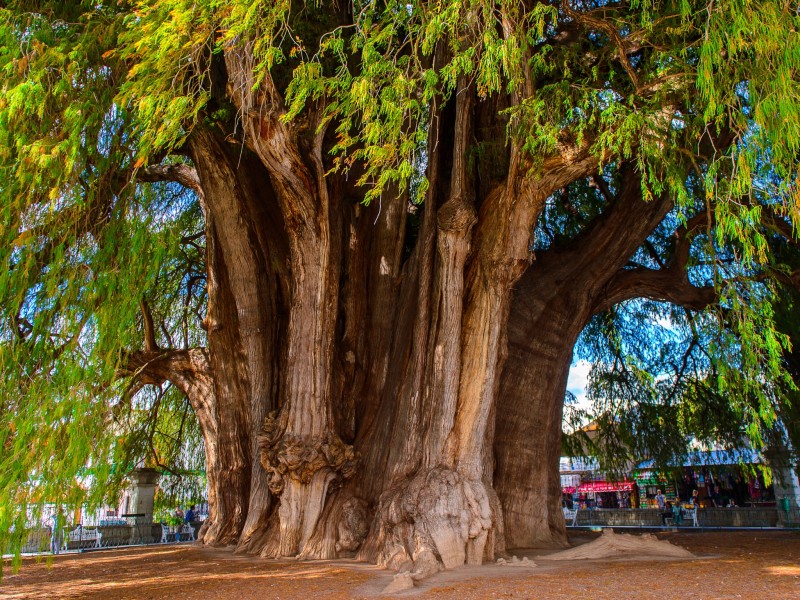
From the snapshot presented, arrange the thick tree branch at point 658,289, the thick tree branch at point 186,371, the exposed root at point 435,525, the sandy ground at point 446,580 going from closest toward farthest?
the sandy ground at point 446,580, the exposed root at point 435,525, the thick tree branch at point 658,289, the thick tree branch at point 186,371

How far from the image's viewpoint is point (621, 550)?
693 cm

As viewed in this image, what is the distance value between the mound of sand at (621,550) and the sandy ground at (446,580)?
372 millimetres

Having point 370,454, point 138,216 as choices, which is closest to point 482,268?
point 370,454

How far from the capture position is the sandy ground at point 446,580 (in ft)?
15.4

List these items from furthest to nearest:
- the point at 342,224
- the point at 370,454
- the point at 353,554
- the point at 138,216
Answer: the point at 342,224, the point at 370,454, the point at 353,554, the point at 138,216

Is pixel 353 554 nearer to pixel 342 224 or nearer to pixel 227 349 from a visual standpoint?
pixel 227 349

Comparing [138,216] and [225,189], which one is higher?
[225,189]

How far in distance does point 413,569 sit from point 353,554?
1375 millimetres

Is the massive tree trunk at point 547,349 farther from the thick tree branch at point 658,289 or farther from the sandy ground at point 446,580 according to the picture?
the sandy ground at point 446,580

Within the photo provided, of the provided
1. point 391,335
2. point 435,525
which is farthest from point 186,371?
point 435,525

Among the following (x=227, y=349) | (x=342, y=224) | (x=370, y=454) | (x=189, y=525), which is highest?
(x=342, y=224)

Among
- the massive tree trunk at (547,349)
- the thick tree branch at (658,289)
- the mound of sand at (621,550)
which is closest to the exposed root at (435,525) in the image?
the mound of sand at (621,550)

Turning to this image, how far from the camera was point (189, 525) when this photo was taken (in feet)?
48.7

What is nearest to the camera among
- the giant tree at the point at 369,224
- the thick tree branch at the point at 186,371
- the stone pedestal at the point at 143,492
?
the giant tree at the point at 369,224
